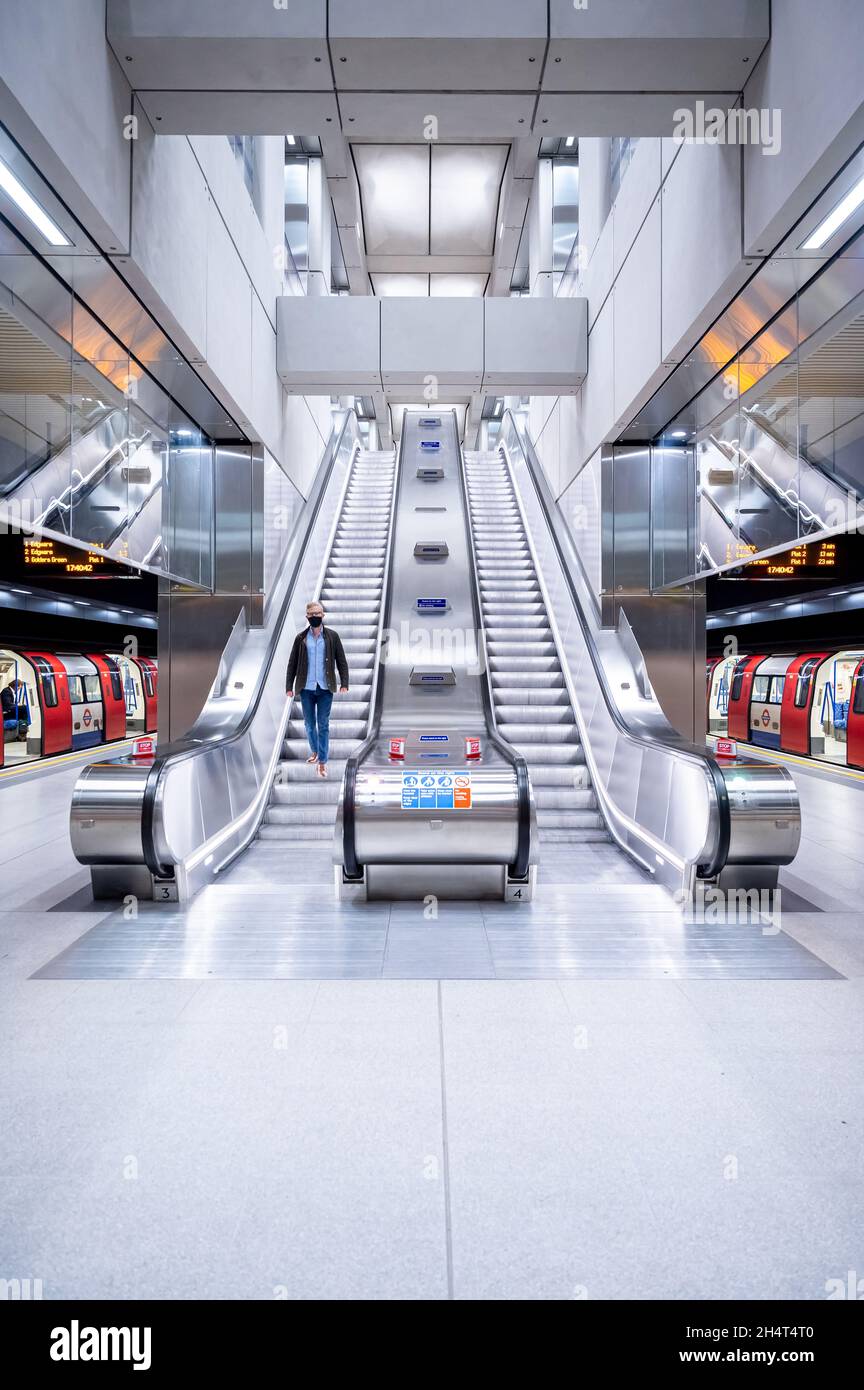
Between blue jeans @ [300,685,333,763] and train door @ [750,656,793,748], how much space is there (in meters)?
11.5

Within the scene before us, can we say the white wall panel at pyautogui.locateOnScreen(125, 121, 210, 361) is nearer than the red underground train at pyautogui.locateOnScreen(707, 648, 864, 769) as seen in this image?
Yes

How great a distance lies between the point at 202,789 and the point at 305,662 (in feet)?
6.63

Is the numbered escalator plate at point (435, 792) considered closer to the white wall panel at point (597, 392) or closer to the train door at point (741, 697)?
the white wall panel at point (597, 392)

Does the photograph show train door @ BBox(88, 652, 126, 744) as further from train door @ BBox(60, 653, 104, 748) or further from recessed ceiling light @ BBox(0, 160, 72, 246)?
recessed ceiling light @ BBox(0, 160, 72, 246)

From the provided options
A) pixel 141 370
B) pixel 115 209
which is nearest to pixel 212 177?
pixel 141 370

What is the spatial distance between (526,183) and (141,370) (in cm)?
792

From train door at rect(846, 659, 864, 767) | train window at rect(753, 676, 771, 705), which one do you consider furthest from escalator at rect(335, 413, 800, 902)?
train window at rect(753, 676, 771, 705)

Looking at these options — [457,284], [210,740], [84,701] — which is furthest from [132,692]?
[210,740]

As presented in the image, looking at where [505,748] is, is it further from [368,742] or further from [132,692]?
[132,692]

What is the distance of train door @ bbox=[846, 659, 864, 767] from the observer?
39.8ft

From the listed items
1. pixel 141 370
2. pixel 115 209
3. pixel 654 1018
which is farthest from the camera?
pixel 141 370

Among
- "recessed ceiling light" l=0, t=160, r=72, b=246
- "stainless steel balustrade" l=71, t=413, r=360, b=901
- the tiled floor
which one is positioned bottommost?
the tiled floor

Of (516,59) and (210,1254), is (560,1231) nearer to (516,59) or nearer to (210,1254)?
(210,1254)

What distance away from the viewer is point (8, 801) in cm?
971
